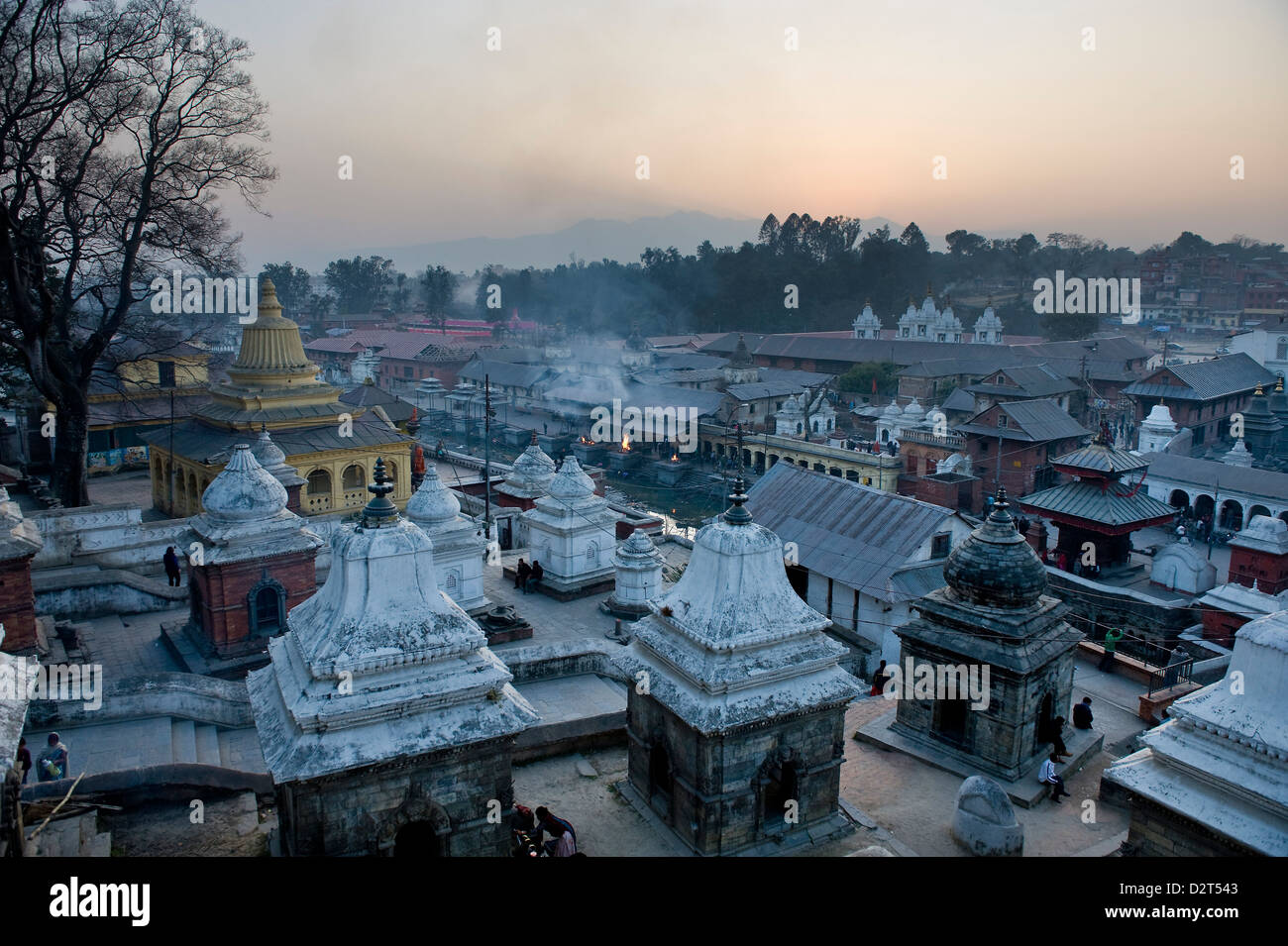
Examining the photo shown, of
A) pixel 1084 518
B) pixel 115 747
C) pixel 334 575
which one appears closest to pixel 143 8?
pixel 115 747

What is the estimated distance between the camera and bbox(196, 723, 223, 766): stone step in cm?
1287

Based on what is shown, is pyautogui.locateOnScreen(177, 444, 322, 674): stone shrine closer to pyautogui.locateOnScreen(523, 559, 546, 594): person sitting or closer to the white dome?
pyautogui.locateOnScreen(523, 559, 546, 594): person sitting

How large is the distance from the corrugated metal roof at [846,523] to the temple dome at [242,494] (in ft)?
38.0

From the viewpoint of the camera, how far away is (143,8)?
21.1 meters

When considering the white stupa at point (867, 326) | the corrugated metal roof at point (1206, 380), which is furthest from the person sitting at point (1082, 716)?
the white stupa at point (867, 326)

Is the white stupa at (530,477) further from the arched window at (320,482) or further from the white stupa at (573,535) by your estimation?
the arched window at (320,482)

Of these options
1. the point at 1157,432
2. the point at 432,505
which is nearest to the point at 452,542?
the point at 432,505

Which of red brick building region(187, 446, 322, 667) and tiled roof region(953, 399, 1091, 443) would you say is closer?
red brick building region(187, 446, 322, 667)

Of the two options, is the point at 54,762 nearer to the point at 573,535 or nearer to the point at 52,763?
the point at 52,763

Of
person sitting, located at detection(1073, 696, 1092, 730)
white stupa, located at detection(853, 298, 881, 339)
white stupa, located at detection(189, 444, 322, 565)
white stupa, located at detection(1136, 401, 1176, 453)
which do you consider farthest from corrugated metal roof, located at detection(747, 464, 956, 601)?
white stupa, located at detection(853, 298, 881, 339)

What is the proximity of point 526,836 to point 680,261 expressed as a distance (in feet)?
346

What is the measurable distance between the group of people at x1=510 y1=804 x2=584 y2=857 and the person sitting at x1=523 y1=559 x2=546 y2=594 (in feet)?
40.0
